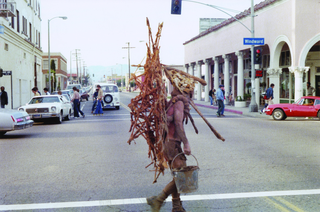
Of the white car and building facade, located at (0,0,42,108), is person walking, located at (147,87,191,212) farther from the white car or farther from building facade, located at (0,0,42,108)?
building facade, located at (0,0,42,108)

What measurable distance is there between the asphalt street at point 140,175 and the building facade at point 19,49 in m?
16.2

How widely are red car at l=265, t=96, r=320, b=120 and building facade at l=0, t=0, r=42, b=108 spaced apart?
54.4ft

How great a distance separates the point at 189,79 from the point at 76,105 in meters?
18.0

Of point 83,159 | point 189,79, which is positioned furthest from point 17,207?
point 83,159

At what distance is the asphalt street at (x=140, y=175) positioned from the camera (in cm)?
572

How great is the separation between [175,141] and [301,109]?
52.1 ft

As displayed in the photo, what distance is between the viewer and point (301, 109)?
64.0 feet

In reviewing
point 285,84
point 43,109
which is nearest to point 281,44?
point 285,84

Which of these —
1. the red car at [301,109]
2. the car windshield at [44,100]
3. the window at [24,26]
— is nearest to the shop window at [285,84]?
the red car at [301,109]

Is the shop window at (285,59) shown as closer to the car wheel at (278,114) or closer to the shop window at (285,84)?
the shop window at (285,84)

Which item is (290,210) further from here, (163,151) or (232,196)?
(163,151)

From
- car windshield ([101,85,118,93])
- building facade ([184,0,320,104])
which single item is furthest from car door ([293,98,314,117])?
car windshield ([101,85,118,93])

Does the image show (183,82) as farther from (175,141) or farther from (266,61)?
(266,61)

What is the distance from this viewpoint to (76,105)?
74.0 ft
